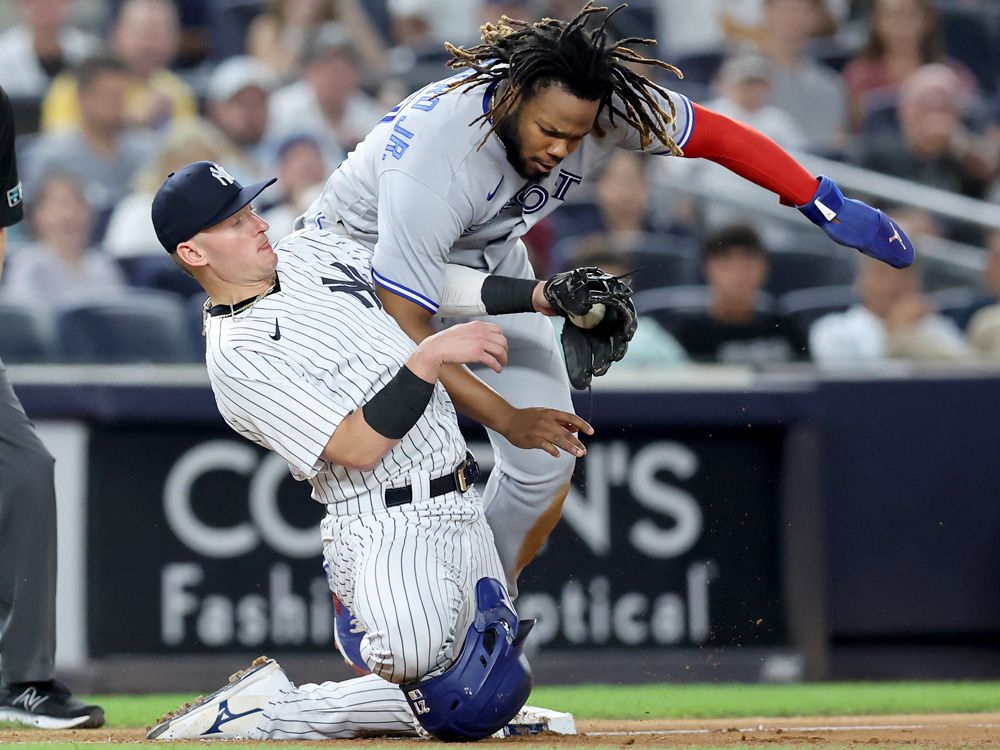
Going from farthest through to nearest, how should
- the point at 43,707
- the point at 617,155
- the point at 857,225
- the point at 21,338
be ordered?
1. the point at 617,155
2. the point at 21,338
3. the point at 43,707
4. the point at 857,225

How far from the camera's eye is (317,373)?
3119 millimetres

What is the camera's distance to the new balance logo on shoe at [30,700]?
3.67 m

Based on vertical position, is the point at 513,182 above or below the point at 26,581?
above

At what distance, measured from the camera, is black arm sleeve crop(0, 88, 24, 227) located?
3779 mm

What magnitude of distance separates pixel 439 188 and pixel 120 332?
2994 mm

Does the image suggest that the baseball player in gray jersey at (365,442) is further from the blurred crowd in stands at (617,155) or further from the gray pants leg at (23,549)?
the blurred crowd in stands at (617,155)

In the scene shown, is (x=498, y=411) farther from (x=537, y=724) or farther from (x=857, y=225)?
(x=857, y=225)

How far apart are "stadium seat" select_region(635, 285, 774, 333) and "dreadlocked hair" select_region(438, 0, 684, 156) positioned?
249 cm

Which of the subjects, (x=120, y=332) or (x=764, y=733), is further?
(x=120, y=332)

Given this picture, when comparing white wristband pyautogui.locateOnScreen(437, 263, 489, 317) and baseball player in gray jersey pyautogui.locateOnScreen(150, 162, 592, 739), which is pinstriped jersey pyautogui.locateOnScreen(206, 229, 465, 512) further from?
white wristband pyautogui.locateOnScreen(437, 263, 489, 317)

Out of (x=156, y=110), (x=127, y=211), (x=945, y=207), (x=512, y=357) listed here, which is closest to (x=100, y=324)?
(x=127, y=211)

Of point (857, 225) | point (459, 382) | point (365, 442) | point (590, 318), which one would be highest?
point (857, 225)

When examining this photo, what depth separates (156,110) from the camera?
25.3 ft

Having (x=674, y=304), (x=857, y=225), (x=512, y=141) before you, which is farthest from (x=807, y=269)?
(x=512, y=141)
